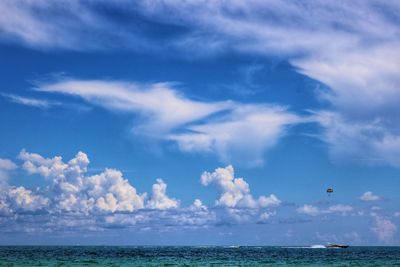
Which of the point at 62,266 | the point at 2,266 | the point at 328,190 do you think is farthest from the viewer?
the point at 328,190

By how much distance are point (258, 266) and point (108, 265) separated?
3179 cm

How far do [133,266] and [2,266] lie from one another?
83.3 ft

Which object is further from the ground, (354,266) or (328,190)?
(328,190)

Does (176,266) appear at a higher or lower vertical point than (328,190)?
lower

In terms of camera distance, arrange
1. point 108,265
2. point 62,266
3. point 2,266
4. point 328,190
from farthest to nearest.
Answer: point 328,190, point 108,265, point 62,266, point 2,266

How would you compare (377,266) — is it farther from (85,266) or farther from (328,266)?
(85,266)

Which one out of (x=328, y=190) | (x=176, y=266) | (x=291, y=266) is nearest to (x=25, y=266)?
(x=176, y=266)

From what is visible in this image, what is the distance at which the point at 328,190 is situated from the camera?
4830 inches

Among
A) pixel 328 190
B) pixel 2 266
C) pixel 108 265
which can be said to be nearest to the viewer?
pixel 2 266

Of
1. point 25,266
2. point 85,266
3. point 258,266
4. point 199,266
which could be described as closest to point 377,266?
point 258,266

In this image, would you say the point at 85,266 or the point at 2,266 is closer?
the point at 2,266

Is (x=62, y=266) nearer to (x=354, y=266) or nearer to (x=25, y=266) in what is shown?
(x=25, y=266)

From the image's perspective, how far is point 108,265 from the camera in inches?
4205

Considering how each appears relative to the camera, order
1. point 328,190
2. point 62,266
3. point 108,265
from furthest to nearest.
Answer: point 328,190 < point 108,265 < point 62,266
